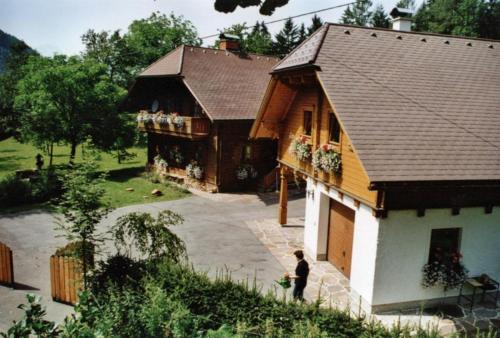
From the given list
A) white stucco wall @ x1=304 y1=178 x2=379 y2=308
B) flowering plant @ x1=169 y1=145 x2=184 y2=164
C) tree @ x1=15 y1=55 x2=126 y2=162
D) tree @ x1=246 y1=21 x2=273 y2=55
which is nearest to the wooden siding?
white stucco wall @ x1=304 y1=178 x2=379 y2=308

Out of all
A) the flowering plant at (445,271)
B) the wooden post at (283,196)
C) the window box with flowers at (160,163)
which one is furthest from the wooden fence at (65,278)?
the window box with flowers at (160,163)

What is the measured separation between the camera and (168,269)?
9359mm

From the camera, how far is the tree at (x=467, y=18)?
5159 centimetres

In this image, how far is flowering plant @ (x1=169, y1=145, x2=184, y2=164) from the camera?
1041 inches

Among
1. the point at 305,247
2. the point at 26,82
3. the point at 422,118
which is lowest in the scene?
the point at 305,247

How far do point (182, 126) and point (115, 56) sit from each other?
32942 mm

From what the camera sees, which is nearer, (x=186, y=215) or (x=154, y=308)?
(x=154, y=308)

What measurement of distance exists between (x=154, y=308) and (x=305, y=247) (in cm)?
872

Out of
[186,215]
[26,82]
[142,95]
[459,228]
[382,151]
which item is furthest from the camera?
[142,95]

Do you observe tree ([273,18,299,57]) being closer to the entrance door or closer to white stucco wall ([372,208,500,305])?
the entrance door

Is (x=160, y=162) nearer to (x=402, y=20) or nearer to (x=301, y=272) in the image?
(x=402, y=20)

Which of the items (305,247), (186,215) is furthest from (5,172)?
(305,247)

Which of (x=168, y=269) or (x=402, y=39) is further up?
(x=402, y=39)

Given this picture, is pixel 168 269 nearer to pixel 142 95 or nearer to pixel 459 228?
pixel 459 228
